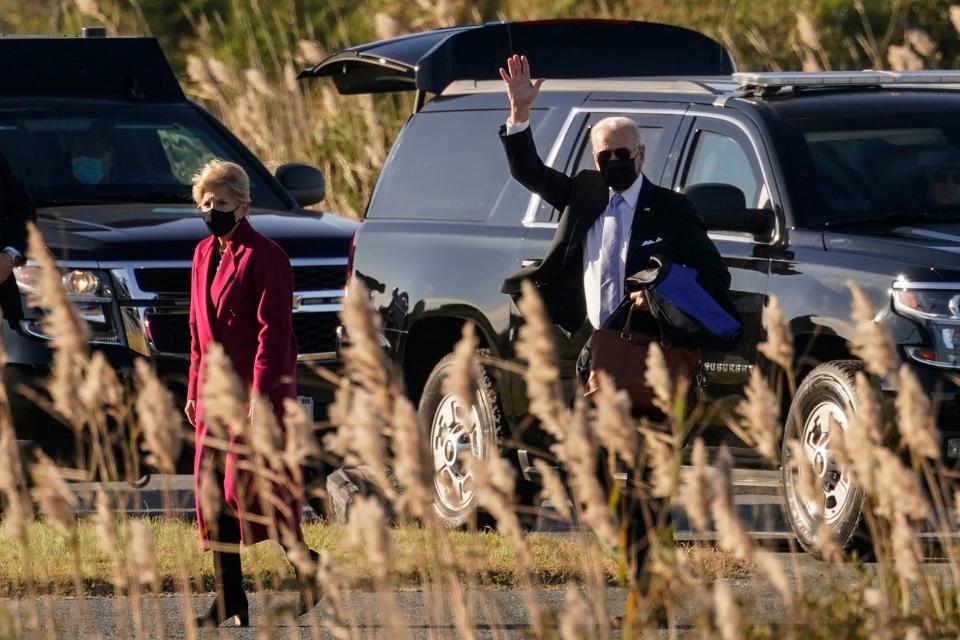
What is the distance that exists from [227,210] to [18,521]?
2988 mm

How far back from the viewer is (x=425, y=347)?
32.4 feet

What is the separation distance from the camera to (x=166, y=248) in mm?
9867

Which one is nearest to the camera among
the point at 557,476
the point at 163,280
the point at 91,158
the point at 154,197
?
the point at 557,476

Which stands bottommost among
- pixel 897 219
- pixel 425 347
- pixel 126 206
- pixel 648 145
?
pixel 897 219

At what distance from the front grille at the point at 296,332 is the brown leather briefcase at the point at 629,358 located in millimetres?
3087

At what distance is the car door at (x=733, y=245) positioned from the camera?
8055 millimetres

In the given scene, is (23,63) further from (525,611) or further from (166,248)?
(525,611)

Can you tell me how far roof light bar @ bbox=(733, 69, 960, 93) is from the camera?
8594 mm

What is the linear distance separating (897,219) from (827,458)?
111 cm

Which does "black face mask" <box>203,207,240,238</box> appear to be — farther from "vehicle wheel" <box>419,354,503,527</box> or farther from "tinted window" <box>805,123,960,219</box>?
"tinted window" <box>805,123,960,219</box>

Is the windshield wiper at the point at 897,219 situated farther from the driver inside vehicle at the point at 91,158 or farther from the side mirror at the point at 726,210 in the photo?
the driver inside vehicle at the point at 91,158

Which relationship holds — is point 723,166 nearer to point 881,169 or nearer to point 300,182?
point 881,169

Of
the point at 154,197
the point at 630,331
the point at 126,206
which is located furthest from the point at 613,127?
the point at 154,197

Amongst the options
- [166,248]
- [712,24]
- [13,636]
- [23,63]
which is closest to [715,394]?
[166,248]
